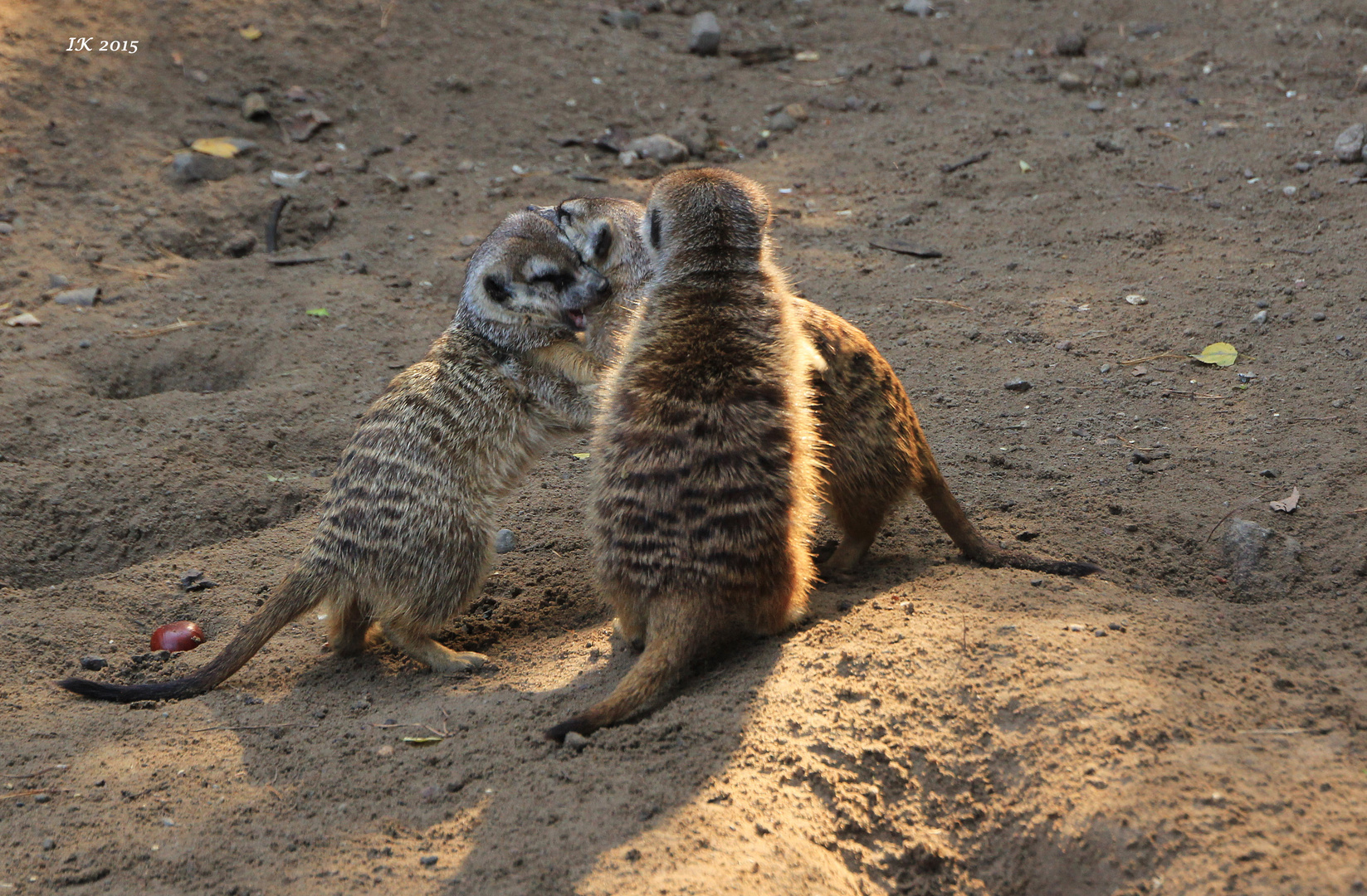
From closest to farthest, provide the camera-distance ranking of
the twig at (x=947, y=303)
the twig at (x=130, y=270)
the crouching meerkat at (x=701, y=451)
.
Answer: the crouching meerkat at (x=701, y=451)
the twig at (x=947, y=303)
the twig at (x=130, y=270)

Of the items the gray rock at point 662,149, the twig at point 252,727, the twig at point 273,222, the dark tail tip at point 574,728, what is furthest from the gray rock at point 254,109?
the dark tail tip at point 574,728

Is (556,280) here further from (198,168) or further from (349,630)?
(198,168)

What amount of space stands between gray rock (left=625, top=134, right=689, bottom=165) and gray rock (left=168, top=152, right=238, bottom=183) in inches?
91.7

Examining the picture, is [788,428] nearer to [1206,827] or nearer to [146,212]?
[1206,827]

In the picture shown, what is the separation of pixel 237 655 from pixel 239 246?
346 centimetres

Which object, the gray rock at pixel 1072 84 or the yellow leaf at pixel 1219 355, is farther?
the gray rock at pixel 1072 84

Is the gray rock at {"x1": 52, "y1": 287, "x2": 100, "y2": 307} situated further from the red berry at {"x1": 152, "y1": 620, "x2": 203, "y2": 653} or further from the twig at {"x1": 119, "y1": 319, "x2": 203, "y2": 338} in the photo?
the red berry at {"x1": 152, "y1": 620, "x2": 203, "y2": 653}

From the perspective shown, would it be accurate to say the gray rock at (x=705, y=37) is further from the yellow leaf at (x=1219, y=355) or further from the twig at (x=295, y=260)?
the yellow leaf at (x=1219, y=355)

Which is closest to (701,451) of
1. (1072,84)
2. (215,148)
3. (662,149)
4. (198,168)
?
(662,149)

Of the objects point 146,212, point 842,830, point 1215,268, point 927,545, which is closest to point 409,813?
point 842,830

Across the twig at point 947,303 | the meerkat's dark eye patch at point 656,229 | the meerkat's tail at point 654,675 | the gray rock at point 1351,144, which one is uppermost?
the gray rock at point 1351,144

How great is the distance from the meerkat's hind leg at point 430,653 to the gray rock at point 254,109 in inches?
181

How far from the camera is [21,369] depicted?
15.8 ft

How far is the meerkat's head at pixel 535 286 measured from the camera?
12.2ft
